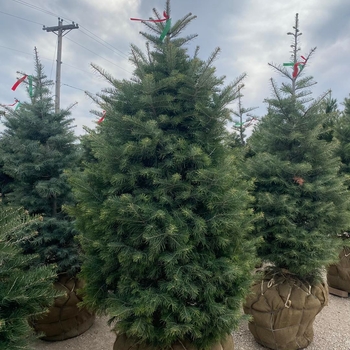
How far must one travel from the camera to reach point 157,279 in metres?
2.21

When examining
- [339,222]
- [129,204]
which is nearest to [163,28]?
[129,204]

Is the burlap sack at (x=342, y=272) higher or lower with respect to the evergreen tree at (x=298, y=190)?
lower

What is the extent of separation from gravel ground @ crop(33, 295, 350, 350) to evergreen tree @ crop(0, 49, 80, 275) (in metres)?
0.84

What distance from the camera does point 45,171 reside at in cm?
353

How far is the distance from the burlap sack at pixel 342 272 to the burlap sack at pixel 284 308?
71.9 inches

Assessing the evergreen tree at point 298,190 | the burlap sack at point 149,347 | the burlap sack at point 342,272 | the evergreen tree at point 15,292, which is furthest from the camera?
the burlap sack at point 342,272

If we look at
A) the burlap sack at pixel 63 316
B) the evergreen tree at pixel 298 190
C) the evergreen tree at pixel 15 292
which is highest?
the evergreen tree at pixel 298 190

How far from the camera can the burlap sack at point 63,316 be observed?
3.38 m

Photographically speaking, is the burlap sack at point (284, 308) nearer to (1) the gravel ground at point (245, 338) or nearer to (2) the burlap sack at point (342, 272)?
(1) the gravel ground at point (245, 338)

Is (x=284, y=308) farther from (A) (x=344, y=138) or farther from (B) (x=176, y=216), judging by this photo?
(A) (x=344, y=138)

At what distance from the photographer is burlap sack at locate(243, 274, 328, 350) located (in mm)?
3197

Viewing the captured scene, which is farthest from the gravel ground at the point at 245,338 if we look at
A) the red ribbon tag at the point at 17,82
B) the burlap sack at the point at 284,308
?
the red ribbon tag at the point at 17,82

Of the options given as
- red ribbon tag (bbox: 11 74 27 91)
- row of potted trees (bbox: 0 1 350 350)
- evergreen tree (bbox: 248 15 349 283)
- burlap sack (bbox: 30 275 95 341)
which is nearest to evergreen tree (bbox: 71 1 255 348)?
row of potted trees (bbox: 0 1 350 350)

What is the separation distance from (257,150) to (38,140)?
2581mm
